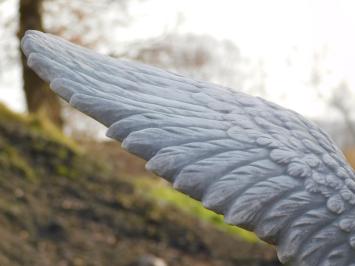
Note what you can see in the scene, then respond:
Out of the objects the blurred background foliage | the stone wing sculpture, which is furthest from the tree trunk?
the stone wing sculpture

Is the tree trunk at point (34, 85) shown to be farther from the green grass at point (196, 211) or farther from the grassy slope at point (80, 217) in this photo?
the grassy slope at point (80, 217)

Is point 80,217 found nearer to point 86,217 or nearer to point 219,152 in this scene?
point 86,217

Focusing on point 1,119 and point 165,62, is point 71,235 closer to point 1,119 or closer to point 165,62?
point 1,119

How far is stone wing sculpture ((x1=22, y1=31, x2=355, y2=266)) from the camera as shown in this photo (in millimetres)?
1756

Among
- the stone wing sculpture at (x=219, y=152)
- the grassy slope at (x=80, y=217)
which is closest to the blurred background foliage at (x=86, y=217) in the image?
the grassy slope at (x=80, y=217)

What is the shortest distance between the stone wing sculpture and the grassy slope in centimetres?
396

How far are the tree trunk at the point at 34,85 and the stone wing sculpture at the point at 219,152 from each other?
29.0 feet

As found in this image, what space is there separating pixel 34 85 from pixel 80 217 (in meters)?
4.40

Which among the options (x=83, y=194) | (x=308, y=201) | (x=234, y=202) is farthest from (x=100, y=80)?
(x=83, y=194)

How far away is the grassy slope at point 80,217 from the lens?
20.3ft

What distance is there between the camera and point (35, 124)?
794 centimetres

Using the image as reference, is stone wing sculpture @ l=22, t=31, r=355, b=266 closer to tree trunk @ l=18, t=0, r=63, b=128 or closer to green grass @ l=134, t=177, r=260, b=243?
green grass @ l=134, t=177, r=260, b=243

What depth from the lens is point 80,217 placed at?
6.64 metres

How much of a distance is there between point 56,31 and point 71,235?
17.5ft
